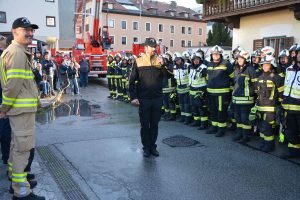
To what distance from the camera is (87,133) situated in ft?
26.2

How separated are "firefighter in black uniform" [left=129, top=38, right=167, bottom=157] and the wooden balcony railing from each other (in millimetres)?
7212

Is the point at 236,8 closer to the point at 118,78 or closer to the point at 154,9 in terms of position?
the point at 118,78

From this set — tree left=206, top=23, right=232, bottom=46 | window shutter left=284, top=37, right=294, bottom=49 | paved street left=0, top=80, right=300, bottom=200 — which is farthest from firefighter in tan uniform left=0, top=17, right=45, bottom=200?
tree left=206, top=23, right=232, bottom=46

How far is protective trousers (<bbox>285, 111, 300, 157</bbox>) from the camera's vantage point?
5.93 m

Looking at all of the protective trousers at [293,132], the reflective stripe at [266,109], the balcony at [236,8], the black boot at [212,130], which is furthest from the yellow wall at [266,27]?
the protective trousers at [293,132]

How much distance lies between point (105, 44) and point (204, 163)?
52.5 ft

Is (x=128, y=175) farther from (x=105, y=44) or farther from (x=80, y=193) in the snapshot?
(x=105, y=44)

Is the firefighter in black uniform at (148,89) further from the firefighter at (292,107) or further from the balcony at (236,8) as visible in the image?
the balcony at (236,8)

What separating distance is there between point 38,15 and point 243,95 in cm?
3686

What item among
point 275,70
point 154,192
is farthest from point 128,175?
point 275,70

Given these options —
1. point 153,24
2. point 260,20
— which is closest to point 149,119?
point 260,20

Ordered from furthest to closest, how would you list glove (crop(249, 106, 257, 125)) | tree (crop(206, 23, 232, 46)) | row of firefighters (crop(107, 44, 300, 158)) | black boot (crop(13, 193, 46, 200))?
tree (crop(206, 23, 232, 46)) → glove (crop(249, 106, 257, 125)) → row of firefighters (crop(107, 44, 300, 158)) → black boot (crop(13, 193, 46, 200))

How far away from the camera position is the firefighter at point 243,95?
703 centimetres

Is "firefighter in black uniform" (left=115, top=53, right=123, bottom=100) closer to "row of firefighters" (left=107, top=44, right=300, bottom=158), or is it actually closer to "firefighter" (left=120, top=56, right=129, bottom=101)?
"firefighter" (left=120, top=56, right=129, bottom=101)
